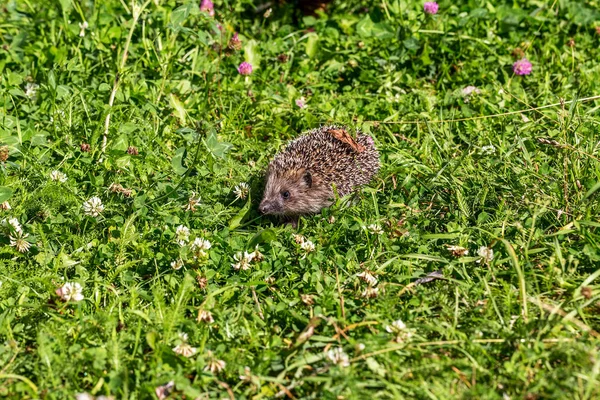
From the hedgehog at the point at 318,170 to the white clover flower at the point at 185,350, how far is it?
1965 mm

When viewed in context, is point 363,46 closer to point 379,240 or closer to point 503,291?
point 379,240

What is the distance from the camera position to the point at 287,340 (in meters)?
4.20

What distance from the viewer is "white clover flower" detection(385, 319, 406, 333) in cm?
407

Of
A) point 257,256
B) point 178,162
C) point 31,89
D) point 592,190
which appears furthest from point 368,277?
point 31,89

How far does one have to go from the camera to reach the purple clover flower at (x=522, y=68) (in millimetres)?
7000

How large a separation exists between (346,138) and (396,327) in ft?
7.05

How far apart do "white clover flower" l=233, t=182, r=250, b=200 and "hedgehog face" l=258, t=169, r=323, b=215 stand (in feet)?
0.50

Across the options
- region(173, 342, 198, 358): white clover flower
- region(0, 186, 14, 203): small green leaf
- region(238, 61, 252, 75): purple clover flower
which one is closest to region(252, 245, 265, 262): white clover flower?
region(173, 342, 198, 358): white clover flower

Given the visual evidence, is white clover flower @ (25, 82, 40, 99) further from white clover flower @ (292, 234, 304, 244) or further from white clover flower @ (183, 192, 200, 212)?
white clover flower @ (292, 234, 304, 244)

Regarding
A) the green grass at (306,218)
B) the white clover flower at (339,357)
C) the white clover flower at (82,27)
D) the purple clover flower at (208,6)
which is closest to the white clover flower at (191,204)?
the green grass at (306,218)

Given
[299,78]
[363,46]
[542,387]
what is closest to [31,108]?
[299,78]

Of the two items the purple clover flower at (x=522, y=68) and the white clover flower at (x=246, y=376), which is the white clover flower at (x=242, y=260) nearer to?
the white clover flower at (x=246, y=376)

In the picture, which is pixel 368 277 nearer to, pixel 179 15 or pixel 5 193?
pixel 5 193

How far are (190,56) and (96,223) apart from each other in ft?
7.89
